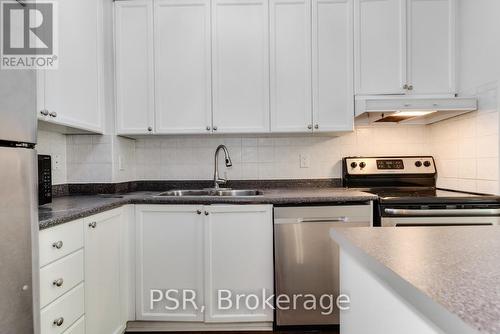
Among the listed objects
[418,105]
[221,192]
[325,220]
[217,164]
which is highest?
[418,105]

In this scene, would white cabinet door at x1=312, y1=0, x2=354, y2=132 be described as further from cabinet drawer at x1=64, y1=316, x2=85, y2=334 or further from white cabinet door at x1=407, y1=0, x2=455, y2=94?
cabinet drawer at x1=64, y1=316, x2=85, y2=334

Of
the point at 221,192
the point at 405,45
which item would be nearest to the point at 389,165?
the point at 405,45

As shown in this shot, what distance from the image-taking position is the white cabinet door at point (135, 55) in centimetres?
227

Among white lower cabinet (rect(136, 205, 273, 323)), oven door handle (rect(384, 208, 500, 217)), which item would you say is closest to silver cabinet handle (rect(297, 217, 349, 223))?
white lower cabinet (rect(136, 205, 273, 323))

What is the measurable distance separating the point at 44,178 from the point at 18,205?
85cm

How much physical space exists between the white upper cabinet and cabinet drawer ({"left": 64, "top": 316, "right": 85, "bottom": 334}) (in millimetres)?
2237

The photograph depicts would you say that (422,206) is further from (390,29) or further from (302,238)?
(390,29)

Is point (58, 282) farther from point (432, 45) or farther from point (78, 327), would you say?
point (432, 45)

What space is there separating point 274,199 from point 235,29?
132cm

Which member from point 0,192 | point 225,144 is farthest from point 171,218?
point 0,192

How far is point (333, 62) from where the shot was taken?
226cm

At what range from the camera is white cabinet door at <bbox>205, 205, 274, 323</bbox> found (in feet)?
6.43

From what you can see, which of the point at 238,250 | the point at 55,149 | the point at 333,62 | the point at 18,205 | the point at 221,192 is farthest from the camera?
the point at 221,192

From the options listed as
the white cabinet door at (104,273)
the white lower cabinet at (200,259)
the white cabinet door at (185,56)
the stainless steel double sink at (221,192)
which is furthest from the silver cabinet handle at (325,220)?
the white cabinet door at (104,273)
